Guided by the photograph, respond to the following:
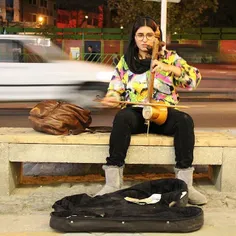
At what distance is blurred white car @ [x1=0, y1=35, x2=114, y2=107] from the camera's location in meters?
9.81

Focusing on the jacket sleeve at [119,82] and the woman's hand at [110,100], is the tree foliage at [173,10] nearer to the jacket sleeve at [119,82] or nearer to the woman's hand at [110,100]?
the jacket sleeve at [119,82]

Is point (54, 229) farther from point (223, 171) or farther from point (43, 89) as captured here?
point (43, 89)

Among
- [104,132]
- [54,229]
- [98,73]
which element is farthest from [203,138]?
[98,73]

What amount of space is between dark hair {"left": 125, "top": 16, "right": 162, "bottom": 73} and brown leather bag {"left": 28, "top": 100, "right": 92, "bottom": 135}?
613 millimetres

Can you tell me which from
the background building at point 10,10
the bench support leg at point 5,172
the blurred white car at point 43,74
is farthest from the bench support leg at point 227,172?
the background building at point 10,10

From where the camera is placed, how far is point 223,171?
4309 mm

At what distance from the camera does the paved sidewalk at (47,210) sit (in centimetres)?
347

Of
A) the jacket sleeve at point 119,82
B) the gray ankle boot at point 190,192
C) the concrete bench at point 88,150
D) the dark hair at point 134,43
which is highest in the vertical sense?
the dark hair at point 134,43

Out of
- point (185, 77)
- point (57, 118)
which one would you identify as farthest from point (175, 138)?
point (57, 118)

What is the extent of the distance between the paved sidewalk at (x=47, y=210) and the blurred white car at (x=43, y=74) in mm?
5390

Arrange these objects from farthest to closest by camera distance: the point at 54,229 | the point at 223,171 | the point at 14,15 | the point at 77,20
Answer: the point at 77,20 → the point at 14,15 → the point at 223,171 → the point at 54,229

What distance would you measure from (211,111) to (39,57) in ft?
15.4

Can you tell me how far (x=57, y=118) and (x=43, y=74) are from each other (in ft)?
18.6

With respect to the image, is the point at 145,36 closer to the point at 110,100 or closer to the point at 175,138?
the point at 110,100
